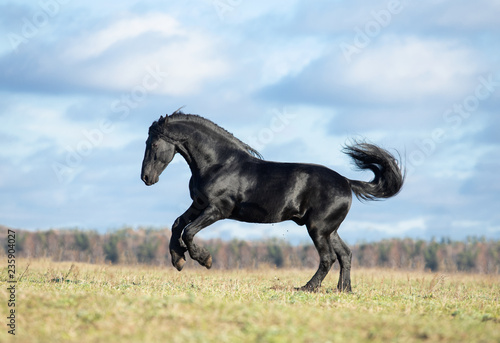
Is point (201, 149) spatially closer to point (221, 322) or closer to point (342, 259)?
point (342, 259)

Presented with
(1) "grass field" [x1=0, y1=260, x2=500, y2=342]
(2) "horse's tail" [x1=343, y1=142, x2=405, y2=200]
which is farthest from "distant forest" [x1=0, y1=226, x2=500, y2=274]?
(1) "grass field" [x1=0, y1=260, x2=500, y2=342]

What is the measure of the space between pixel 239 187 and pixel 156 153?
1.76m

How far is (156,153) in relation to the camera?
1197cm

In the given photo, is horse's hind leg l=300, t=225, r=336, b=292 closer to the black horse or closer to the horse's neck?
the black horse

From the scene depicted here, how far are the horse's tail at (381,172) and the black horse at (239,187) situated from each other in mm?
858

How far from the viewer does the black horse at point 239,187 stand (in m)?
11.8

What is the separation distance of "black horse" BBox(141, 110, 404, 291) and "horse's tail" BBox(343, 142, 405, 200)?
33.8 inches

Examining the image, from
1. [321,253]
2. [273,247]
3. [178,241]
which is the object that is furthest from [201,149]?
[273,247]

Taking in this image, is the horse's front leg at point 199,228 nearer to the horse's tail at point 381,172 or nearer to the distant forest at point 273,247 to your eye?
the horse's tail at point 381,172

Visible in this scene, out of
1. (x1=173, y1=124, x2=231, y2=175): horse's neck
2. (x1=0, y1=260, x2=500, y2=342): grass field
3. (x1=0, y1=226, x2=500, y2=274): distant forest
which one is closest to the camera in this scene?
(x1=0, y1=260, x2=500, y2=342): grass field

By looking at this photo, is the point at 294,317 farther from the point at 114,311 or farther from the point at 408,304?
the point at 408,304

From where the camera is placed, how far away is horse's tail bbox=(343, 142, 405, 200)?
42.1 ft

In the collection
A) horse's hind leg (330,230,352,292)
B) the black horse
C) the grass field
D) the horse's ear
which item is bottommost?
the grass field

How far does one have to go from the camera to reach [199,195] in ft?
38.8
